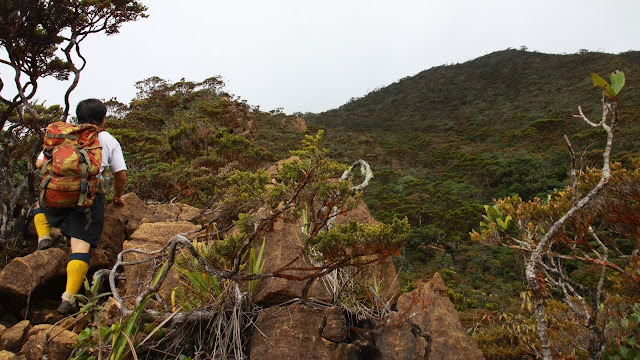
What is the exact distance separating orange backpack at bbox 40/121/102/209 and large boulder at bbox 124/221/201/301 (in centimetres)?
52

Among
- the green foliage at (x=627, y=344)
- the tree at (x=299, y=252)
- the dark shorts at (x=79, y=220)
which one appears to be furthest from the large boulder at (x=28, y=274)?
the green foliage at (x=627, y=344)

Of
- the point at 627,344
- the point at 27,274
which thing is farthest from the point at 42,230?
the point at 627,344

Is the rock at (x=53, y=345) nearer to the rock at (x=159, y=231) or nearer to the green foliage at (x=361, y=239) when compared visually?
the rock at (x=159, y=231)

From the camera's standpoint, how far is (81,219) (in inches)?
109

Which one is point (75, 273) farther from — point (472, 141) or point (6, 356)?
point (472, 141)

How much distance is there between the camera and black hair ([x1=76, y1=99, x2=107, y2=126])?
2.84 meters

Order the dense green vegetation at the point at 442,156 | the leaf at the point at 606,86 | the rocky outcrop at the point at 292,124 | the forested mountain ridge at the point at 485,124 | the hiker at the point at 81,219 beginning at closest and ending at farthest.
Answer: the leaf at the point at 606,86 < the hiker at the point at 81,219 < the dense green vegetation at the point at 442,156 < the forested mountain ridge at the point at 485,124 < the rocky outcrop at the point at 292,124

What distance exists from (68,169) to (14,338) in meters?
1.05

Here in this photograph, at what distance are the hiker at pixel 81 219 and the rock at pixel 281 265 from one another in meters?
1.19

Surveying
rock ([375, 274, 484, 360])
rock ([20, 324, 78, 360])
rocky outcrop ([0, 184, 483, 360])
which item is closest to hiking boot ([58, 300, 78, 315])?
rocky outcrop ([0, 184, 483, 360])

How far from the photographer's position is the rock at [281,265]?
2.30 metres

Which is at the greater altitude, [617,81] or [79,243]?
[617,81]

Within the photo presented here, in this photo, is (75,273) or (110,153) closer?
(75,273)

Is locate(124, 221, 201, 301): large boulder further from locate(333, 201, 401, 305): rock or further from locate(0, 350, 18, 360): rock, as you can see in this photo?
locate(333, 201, 401, 305): rock
